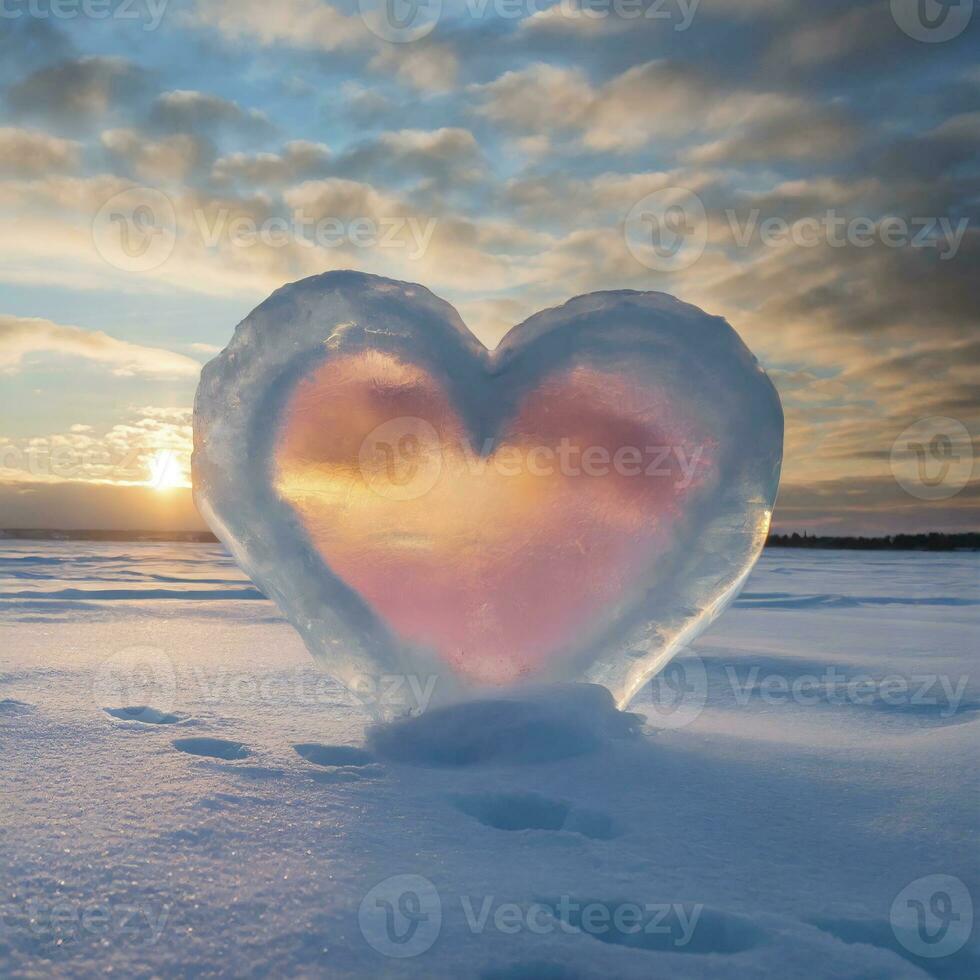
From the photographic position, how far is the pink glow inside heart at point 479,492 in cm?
251

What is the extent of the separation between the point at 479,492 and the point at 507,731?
0.76 meters

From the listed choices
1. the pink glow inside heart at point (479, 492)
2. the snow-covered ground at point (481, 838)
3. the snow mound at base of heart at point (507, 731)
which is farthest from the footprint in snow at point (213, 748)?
the pink glow inside heart at point (479, 492)

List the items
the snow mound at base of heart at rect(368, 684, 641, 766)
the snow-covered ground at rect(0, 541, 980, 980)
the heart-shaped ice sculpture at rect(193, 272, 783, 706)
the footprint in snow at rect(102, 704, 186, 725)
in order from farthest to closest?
the footprint in snow at rect(102, 704, 186, 725), the heart-shaped ice sculpture at rect(193, 272, 783, 706), the snow mound at base of heart at rect(368, 684, 641, 766), the snow-covered ground at rect(0, 541, 980, 980)

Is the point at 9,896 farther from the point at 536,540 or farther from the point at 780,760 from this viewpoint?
the point at 780,760

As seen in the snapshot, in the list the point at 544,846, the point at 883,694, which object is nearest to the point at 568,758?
the point at 544,846

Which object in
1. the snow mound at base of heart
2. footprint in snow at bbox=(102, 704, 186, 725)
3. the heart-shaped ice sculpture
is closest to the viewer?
the snow mound at base of heart

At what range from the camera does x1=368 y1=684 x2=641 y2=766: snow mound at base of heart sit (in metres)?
2.27

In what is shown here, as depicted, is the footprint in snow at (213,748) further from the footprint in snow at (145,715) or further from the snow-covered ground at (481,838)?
the footprint in snow at (145,715)

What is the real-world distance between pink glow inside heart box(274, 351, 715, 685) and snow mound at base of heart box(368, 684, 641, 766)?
215mm

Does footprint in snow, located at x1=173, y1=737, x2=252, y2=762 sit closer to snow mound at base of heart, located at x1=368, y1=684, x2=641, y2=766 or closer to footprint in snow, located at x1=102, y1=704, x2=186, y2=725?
footprint in snow, located at x1=102, y1=704, x2=186, y2=725

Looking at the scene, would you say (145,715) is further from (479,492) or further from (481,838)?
(481,838)

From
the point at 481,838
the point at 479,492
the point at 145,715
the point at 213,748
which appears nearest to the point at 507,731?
the point at 481,838

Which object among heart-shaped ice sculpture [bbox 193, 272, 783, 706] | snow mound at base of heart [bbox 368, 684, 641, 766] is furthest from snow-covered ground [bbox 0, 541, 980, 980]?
heart-shaped ice sculpture [bbox 193, 272, 783, 706]

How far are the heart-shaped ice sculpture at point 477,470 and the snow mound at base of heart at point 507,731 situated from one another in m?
0.18
